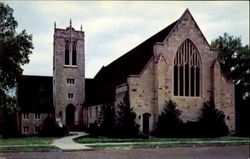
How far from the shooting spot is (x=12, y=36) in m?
46.3

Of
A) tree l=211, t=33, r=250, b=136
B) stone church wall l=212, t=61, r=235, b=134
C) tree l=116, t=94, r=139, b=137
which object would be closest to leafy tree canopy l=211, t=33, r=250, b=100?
tree l=211, t=33, r=250, b=136

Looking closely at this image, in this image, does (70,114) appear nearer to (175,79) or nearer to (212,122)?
(175,79)

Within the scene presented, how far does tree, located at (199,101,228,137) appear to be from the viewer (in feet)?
137

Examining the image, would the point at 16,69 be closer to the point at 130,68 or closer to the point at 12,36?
the point at 12,36

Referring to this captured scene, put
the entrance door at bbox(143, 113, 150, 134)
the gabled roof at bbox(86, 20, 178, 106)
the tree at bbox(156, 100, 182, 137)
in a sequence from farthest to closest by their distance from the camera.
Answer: the gabled roof at bbox(86, 20, 178, 106), the entrance door at bbox(143, 113, 150, 134), the tree at bbox(156, 100, 182, 137)

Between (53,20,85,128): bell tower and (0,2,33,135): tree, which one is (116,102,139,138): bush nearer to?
(0,2,33,135): tree

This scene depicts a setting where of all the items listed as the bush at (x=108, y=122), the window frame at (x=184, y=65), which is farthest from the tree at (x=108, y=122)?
the window frame at (x=184, y=65)

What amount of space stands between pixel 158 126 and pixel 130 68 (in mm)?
10199

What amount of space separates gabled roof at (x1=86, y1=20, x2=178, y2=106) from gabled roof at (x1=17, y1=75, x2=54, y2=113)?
255 inches

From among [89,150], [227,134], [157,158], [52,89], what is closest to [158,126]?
[227,134]

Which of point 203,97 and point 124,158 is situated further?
point 203,97

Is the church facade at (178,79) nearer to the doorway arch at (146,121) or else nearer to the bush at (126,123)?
the doorway arch at (146,121)

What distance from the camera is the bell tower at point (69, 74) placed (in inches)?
2317

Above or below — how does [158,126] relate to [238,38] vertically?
below
